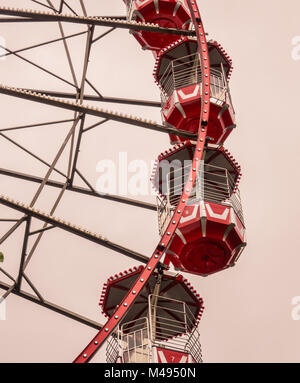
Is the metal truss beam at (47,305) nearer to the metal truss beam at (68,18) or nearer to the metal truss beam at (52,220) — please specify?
the metal truss beam at (52,220)

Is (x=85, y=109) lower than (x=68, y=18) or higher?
lower

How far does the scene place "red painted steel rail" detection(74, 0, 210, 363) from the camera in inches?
460

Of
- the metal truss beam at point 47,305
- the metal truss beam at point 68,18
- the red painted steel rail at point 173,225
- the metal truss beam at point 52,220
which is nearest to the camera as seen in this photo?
the red painted steel rail at point 173,225

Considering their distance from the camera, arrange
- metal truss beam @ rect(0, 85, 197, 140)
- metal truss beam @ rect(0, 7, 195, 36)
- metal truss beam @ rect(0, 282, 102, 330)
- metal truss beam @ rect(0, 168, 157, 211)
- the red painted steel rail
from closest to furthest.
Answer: the red painted steel rail < metal truss beam @ rect(0, 282, 102, 330) < metal truss beam @ rect(0, 85, 197, 140) < metal truss beam @ rect(0, 7, 195, 36) < metal truss beam @ rect(0, 168, 157, 211)

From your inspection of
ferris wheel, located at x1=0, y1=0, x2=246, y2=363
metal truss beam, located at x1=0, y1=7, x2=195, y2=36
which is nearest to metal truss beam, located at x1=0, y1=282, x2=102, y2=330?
ferris wheel, located at x1=0, y1=0, x2=246, y2=363

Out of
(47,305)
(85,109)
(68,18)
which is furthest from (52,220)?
(68,18)

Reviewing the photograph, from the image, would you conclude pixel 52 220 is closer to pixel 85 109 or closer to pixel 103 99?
pixel 85 109

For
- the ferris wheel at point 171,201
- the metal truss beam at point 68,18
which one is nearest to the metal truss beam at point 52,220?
the ferris wheel at point 171,201

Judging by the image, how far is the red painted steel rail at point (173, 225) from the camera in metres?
11.7

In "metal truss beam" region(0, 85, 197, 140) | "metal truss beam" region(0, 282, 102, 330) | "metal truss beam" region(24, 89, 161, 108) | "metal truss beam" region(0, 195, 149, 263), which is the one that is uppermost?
"metal truss beam" region(24, 89, 161, 108)

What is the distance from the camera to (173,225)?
45.7 ft

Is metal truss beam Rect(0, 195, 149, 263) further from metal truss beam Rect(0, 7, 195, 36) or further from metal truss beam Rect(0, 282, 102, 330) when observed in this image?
metal truss beam Rect(0, 7, 195, 36)
